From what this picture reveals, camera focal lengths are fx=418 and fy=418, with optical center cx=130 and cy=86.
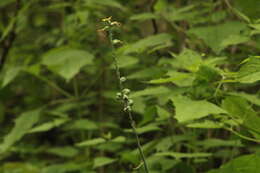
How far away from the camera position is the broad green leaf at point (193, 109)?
0.78 metres

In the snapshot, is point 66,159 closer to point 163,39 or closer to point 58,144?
point 58,144

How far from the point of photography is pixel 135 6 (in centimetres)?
238

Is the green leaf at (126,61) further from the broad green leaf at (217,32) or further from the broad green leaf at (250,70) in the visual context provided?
the broad green leaf at (250,70)

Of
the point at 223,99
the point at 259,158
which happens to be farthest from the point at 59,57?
the point at 259,158

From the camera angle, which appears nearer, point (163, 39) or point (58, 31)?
point (163, 39)

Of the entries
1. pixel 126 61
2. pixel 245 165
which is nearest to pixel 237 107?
pixel 245 165

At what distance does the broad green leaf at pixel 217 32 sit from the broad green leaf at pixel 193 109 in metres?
0.43

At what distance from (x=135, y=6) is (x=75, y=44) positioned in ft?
2.16

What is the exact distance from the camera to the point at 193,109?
0.81m

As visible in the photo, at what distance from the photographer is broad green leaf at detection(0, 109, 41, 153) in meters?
1.59

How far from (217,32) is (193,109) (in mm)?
572

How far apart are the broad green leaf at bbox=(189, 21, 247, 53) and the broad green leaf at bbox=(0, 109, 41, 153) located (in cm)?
76

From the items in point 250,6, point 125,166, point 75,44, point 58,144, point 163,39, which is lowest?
point 58,144

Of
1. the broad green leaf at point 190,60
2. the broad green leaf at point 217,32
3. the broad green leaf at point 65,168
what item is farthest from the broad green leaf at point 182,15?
the broad green leaf at point 65,168
